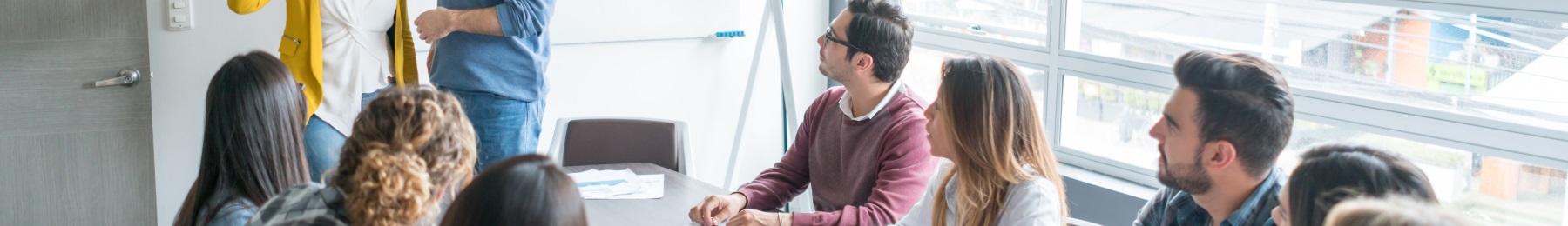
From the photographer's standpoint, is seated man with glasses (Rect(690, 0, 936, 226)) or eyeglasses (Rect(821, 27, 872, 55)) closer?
seated man with glasses (Rect(690, 0, 936, 226))

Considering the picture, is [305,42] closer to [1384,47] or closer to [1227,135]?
[1227,135]

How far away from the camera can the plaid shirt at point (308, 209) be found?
146cm

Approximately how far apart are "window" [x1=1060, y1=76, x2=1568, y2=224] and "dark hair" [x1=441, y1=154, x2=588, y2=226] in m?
1.51

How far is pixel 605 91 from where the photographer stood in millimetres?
→ 4152

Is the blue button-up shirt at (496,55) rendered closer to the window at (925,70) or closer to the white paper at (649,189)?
the white paper at (649,189)

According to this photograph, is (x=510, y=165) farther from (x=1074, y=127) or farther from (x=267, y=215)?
(x=1074, y=127)

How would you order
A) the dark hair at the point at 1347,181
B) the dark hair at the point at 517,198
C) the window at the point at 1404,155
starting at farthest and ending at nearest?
1. the window at the point at 1404,155
2. the dark hair at the point at 1347,181
3. the dark hair at the point at 517,198

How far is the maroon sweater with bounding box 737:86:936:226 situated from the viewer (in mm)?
2285

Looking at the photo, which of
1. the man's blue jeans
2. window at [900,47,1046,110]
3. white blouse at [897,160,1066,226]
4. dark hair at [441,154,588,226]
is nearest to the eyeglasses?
white blouse at [897,160,1066,226]

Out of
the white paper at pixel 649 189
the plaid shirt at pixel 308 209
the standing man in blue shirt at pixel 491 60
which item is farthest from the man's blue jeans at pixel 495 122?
the plaid shirt at pixel 308 209

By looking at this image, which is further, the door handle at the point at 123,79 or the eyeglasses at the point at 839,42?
the door handle at the point at 123,79

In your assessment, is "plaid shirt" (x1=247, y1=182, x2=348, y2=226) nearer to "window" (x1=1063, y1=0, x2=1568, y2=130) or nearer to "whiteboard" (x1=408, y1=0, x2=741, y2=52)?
"whiteboard" (x1=408, y1=0, x2=741, y2=52)

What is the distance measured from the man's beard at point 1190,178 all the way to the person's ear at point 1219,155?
0.04ft

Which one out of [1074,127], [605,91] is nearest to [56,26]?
[605,91]
